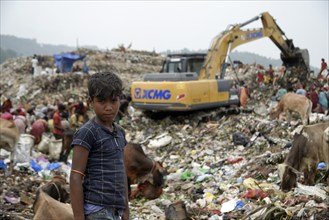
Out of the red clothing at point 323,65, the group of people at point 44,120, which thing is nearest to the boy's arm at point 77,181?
the group of people at point 44,120

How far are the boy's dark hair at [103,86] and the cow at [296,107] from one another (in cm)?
835

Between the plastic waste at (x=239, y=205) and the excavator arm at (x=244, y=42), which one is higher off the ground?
the excavator arm at (x=244, y=42)

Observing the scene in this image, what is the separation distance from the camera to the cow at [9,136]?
757 cm

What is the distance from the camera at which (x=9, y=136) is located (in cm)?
766

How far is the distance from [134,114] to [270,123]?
17.7ft

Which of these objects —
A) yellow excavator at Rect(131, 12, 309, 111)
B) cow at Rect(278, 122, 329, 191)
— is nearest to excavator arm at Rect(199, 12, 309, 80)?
yellow excavator at Rect(131, 12, 309, 111)

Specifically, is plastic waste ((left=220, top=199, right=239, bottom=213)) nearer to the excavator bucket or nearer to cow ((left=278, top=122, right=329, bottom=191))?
cow ((left=278, top=122, right=329, bottom=191))

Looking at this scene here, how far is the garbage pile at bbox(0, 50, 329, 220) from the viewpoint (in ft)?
17.7

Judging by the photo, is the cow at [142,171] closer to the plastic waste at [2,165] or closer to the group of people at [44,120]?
the plastic waste at [2,165]

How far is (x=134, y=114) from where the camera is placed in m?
14.7

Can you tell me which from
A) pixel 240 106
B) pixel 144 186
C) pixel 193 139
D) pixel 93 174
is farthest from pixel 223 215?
pixel 240 106

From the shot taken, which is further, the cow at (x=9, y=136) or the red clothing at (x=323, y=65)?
the red clothing at (x=323, y=65)

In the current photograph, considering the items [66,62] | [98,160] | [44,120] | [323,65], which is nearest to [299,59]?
[323,65]

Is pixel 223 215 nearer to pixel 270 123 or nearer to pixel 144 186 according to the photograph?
pixel 144 186
